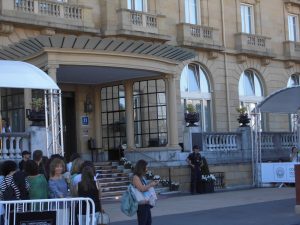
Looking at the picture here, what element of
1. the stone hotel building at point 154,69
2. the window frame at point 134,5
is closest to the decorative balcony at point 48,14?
the stone hotel building at point 154,69

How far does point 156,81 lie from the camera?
24.4 metres

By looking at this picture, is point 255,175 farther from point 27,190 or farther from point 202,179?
point 27,190

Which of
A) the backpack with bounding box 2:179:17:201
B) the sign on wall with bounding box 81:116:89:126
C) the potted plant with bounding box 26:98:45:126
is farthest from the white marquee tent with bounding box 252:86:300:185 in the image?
the backpack with bounding box 2:179:17:201

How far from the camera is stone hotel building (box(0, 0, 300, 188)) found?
20.3 m

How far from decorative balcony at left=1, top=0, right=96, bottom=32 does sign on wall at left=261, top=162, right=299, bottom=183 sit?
8816 mm

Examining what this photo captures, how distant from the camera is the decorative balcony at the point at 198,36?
27.3 m

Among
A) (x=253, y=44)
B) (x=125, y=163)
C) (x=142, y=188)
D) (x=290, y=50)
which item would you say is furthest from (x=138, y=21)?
(x=142, y=188)

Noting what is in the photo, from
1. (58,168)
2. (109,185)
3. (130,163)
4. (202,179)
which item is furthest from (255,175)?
(58,168)

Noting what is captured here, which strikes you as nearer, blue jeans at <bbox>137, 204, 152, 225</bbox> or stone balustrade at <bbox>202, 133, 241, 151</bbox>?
blue jeans at <bbox>137, 204, 152, 225</bbox>

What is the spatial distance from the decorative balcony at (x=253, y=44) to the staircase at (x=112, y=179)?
36.9 feet

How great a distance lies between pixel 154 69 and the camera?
70.2 ft

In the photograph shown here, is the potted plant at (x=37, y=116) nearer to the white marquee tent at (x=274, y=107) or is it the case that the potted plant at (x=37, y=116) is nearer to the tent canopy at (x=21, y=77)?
the tent canopy at (x=21, y=77)

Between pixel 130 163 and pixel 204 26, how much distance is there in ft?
30.4

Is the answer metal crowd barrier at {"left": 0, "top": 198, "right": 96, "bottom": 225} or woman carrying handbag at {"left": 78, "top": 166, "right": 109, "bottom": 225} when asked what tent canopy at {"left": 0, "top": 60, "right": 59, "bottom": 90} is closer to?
woman carrying handbag at {"left": 78, "top": 166, "right": 109, "bottom": 225}
